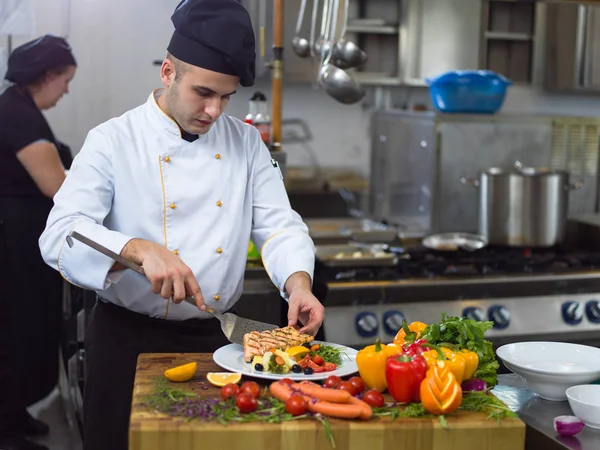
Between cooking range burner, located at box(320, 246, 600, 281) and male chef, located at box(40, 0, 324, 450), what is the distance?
1121 mm

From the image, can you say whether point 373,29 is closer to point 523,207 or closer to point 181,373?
point 523,207

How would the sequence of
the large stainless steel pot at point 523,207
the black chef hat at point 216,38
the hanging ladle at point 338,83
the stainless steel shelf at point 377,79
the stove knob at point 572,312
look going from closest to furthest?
the black chef hat at point 216,38 → the hanging ladle at point 338,83 → the stove knob at point 572,312 → the large stainless steel pot at point 523,207 → the stainless steel shelf at point 377,79

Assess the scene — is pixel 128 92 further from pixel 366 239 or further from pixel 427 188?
pixel 427 188

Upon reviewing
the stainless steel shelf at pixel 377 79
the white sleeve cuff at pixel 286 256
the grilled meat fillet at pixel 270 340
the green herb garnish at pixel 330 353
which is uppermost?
the stainless steel shelf at pixel 377 79

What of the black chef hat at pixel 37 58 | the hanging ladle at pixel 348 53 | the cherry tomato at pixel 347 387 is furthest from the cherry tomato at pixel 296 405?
the black chef hat at pixel 37 58

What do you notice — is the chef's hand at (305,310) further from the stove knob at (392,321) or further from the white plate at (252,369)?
the stove knob at (392,321)

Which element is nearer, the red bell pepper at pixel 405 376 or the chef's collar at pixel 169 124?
the red bell pepper at pixel 405 376

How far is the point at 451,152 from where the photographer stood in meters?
4.23

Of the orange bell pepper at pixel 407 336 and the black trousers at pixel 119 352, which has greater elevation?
the orange bell pepper at pixel 407 336

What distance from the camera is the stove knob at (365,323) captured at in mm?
3260

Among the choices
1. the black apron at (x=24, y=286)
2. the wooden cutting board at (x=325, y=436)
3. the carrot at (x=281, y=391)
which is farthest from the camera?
the black apron at (x=24, y=286)

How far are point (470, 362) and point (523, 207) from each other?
7.53 feet

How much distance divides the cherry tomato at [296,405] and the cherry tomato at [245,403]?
6 cm

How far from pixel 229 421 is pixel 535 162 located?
3232mm
